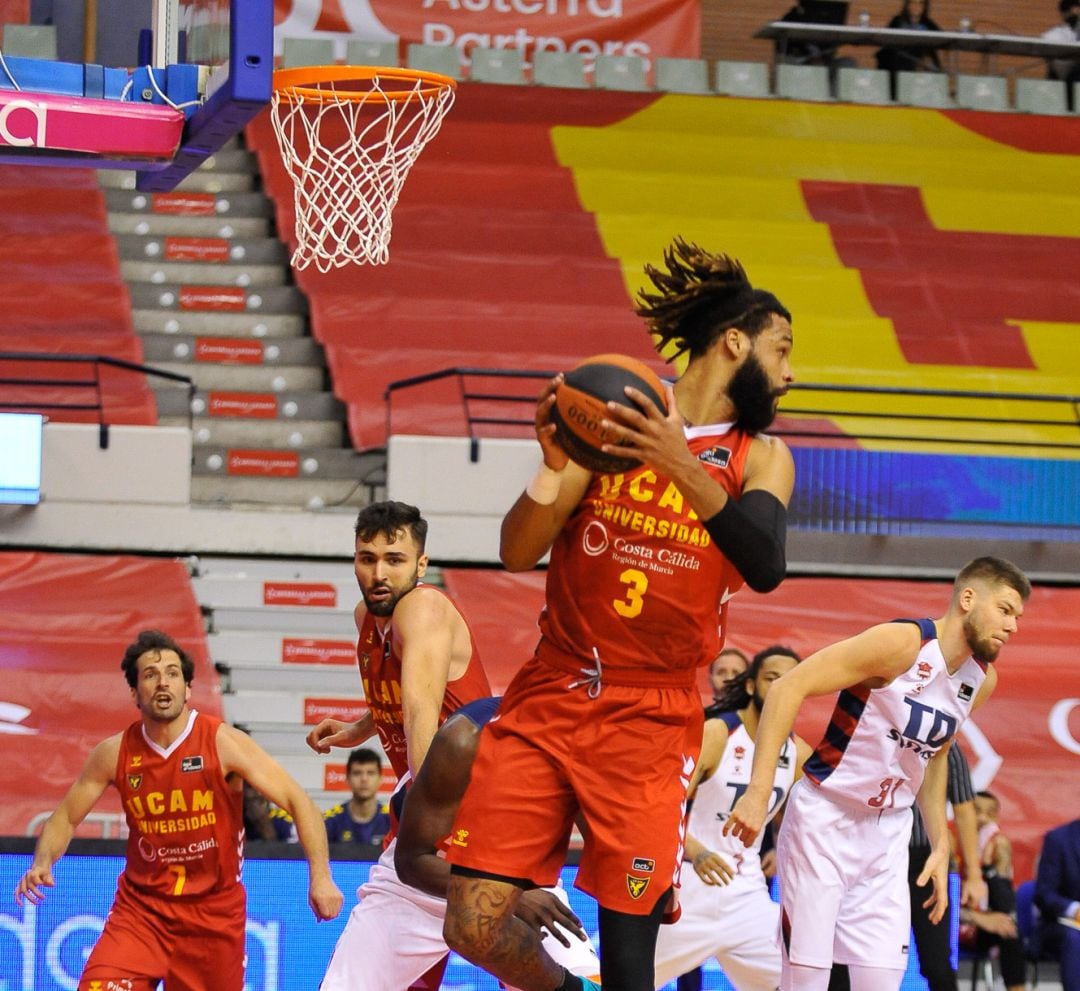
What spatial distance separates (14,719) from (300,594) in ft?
7.37

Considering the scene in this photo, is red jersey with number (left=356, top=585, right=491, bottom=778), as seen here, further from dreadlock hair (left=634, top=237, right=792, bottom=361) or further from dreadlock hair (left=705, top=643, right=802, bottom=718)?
dreadlock hair (left=705, top=643, right=802, bottom=718)

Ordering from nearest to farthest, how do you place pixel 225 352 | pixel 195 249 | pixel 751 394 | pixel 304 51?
1. pixel 751 394
2. pixel 225 352
3. pixel 195 249
4. pixel 304 51

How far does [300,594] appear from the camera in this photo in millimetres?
12672

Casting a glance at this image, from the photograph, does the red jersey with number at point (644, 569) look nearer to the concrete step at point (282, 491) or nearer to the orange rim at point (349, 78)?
the orange rim at point (349, 78)

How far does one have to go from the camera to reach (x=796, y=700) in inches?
237

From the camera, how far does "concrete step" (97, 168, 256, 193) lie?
16.5 meters

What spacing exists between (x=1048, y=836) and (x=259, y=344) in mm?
8095

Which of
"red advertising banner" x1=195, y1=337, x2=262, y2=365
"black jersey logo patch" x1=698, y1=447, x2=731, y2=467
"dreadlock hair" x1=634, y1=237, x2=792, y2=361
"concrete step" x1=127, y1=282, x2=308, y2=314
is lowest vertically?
"red advertising banner" x1=195, y1=337, x2=262, y2=365

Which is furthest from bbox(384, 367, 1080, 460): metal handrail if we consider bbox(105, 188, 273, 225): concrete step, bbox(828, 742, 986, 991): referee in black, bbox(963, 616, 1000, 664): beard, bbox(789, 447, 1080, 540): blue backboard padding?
bbox(963, 616, 1000, 664): beard

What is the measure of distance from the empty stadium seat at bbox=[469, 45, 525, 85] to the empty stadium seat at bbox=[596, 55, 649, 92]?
809 mm

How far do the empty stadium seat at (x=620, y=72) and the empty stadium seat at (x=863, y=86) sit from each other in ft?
6.82

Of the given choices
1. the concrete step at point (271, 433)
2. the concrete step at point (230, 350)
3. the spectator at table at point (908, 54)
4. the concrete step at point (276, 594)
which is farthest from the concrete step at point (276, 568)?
the spectator at table at point (908, 54)

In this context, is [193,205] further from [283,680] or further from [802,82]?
[802,82]

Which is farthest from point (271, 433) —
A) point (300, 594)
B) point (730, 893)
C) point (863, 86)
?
point (863, 86)
